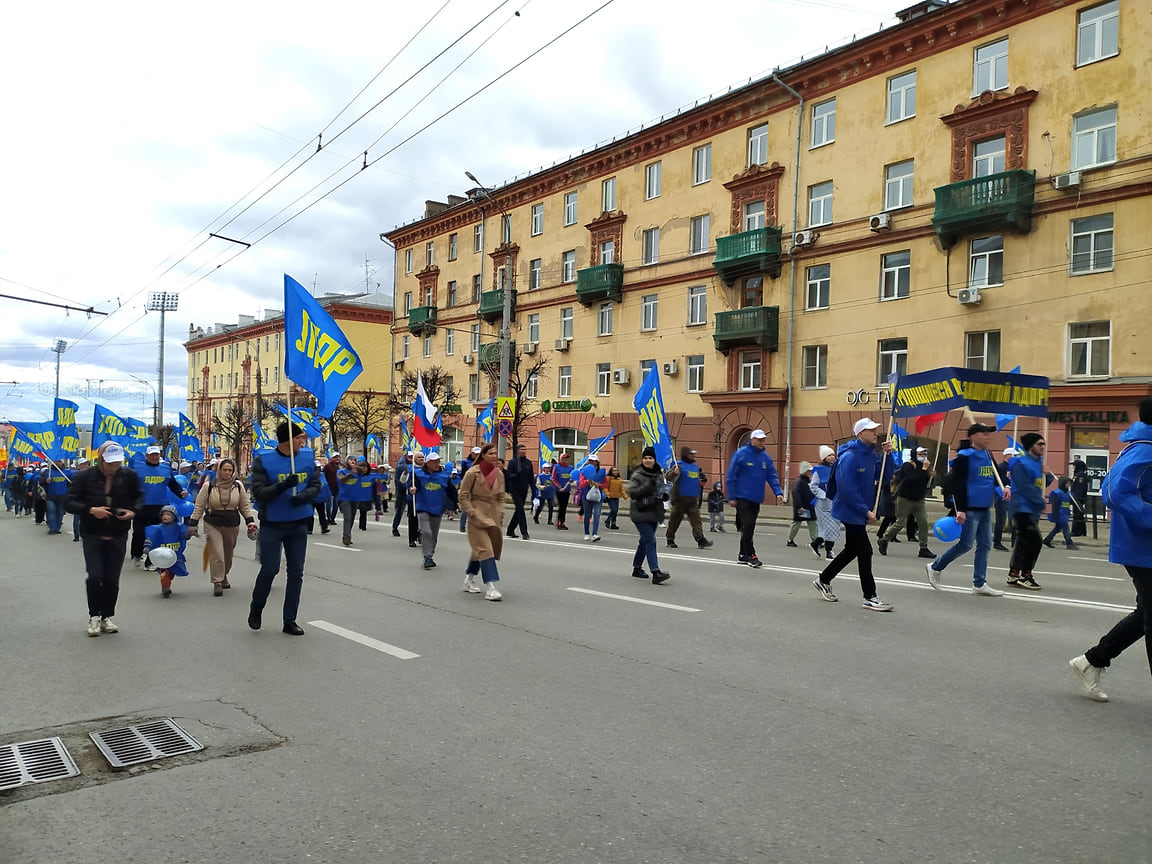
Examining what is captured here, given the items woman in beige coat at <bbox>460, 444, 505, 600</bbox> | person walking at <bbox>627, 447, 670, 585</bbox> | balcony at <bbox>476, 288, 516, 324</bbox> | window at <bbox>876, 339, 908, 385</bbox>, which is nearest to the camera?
woman in beige coat at <bbox>460, 444, 505, 600</bbox>

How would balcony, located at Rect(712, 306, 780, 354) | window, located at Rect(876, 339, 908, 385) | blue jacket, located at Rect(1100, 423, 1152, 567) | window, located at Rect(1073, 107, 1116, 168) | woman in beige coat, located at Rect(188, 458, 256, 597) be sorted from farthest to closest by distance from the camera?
1. balcony, located at Rect(712, 306, 780, 354)
2. window, located at Rect(876, 339, 908, 385)
3. window, located at Rect(1073, 107, 1116, 168)
4. woman in beige coat, located at Rect(188, 458, 256, 597)
5. blue jacket, located at Rect(1100, 423, 1152, 567)

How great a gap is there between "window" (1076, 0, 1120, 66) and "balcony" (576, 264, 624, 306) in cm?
1886

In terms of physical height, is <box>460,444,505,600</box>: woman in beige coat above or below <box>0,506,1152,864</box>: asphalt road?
above

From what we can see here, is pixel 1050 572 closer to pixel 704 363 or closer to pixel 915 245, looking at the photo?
pixel 915 245

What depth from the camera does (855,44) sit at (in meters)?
29.6

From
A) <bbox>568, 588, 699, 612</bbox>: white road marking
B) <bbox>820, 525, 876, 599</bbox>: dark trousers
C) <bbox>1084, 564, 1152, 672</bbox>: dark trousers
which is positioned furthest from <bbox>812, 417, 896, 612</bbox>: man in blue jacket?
<bbox>1084, 564, 1152, 672</bbox>: dark trousers

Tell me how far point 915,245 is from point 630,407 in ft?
45.8

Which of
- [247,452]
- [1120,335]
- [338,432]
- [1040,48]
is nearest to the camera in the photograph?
[1120,335]

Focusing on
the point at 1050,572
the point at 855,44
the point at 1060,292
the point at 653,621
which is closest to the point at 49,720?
the point at 653,621

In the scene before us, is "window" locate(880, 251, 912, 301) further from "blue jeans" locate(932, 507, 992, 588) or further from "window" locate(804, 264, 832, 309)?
"blue jeans" locate(932, 507, 992, 588)

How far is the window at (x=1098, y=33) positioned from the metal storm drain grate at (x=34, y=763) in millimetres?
27486

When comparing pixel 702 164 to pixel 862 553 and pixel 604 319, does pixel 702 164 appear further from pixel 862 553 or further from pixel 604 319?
pixel 862 553

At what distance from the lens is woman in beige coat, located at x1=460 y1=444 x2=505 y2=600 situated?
968 cm

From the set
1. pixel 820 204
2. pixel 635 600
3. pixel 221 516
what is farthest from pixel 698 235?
pixel 635 600
